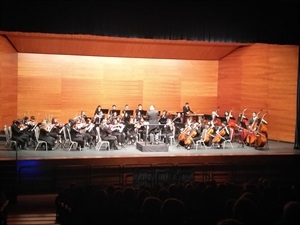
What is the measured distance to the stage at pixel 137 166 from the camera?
395 inches

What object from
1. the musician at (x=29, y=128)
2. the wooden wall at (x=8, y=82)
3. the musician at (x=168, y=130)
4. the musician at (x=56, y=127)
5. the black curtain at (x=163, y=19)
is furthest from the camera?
the wooden wall at (x=8, y=82)

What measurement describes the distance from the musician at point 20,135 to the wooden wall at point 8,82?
11.8 feet

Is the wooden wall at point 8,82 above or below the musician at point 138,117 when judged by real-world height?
above

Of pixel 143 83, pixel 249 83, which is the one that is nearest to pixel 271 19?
pixel 249 83

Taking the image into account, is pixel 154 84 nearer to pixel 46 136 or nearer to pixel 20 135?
pixel 46 136

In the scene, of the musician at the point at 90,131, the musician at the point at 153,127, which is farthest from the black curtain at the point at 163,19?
the musician at the point at 90,131

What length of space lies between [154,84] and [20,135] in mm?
7932

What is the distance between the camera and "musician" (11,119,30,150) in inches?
476

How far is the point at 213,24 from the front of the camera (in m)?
12.4

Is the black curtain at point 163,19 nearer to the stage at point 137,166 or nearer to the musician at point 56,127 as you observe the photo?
the musician at point 56,127

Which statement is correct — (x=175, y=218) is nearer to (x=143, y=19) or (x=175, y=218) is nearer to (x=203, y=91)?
(x=143, y=19)

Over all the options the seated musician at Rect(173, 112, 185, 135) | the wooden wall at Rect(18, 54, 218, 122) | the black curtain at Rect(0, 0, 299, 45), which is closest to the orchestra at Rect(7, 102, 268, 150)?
the seated musician at Rect(173, 112, 185, 135)

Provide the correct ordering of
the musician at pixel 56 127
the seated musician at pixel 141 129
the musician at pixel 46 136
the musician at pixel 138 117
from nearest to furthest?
the musician at pixel 46 136
the musician at pixel 56 127
the seated musician at pixel 141 129
the musician at pixel 138 117

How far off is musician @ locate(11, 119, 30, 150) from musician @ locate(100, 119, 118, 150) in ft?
7.66
